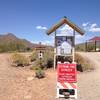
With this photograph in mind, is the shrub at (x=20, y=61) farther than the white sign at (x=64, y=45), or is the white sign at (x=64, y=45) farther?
the shrub at (x=20, y=61)

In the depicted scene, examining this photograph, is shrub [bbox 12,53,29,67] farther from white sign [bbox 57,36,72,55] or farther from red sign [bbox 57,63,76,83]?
red sign [bbox 57,63,76,83]

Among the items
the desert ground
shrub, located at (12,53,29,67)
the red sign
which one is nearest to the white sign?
the desert ground

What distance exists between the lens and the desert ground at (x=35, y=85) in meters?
16.2

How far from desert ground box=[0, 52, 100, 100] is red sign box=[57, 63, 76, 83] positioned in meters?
1.12

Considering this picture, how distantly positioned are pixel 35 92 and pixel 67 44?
6889 millimetres

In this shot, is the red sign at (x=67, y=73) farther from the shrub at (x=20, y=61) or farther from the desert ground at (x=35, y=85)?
the shrub at (x=20, y=61)

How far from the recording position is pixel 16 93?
Answer: 16969mm

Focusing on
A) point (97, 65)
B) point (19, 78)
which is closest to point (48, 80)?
point (19, 78)

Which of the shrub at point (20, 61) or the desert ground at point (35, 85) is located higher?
the shrub at point (20, 61)

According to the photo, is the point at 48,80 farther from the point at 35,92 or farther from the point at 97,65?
the point at 97,65

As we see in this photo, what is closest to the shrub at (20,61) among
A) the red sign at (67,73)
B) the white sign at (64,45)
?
the white sign at (64,45)

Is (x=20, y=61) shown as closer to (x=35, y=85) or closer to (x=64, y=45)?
(x=64, y=45)

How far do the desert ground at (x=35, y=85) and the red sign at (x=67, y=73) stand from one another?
1.12m

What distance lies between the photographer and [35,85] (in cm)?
1892
